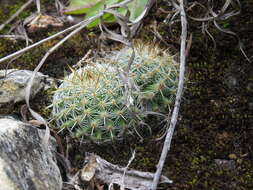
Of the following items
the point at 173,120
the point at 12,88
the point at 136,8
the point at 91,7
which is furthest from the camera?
the point at 91,7

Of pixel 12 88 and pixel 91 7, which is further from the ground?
pixel 91 7

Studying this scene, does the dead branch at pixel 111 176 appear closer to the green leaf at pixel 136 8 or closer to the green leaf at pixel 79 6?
the green leaf at pixel 136 8

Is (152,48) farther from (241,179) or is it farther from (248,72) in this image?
(241,179)

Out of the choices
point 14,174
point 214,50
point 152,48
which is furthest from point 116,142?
point 214,50

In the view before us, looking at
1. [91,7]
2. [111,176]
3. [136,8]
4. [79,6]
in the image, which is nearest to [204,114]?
[111,176]

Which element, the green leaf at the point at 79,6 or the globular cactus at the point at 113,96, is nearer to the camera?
the globular cactus at the point at 113,96

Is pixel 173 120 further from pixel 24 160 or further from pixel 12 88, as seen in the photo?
pixel 12 88

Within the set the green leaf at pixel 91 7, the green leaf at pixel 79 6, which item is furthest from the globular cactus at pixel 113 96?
the green leaf at pixel 79 6
